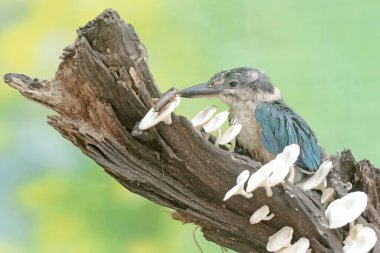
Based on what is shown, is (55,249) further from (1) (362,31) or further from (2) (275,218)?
(1) (362,31)

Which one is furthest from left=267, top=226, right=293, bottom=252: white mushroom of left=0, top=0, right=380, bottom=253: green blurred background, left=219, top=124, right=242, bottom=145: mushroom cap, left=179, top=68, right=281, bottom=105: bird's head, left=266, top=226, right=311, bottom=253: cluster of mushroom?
left=0, top=0, right=380, bottom=253: green blurred background

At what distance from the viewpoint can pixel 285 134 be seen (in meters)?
1.11

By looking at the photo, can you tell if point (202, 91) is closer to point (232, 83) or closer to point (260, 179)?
point (232, 83)

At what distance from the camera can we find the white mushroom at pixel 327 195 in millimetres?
1014

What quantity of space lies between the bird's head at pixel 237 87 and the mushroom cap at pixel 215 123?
0.14m

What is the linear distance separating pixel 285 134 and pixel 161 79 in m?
0.51

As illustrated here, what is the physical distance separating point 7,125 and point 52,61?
6.9 inches

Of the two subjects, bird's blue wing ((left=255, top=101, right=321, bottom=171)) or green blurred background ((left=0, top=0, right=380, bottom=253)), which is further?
green blurred background ((left=0, top=0, right=380, bottom=253))

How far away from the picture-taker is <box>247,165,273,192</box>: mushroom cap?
2.94 ft

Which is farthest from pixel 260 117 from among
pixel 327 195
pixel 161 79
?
pixel 161 79

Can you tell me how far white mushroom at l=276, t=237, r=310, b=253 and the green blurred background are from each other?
0.62 meters

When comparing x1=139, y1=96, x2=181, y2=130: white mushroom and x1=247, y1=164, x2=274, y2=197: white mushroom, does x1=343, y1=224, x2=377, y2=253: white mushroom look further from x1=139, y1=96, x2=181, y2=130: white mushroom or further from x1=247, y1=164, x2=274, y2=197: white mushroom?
x1=139, y1=96, x2=181, y2=130: white mushroom

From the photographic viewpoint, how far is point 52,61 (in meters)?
1.54

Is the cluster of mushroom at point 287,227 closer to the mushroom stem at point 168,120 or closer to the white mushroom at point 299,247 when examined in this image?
the white mushroom at point 299,247
